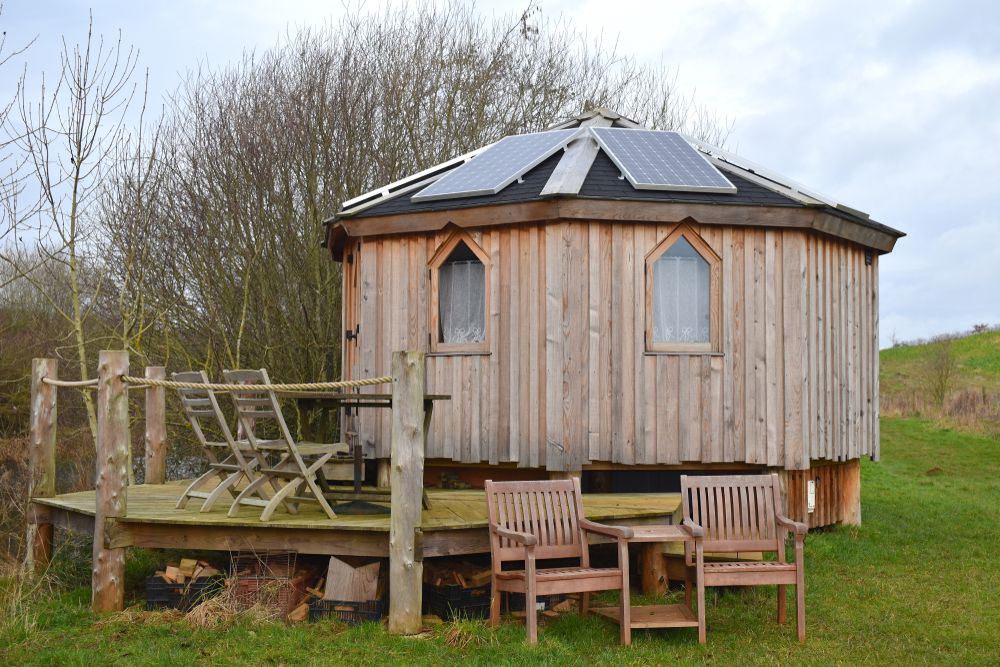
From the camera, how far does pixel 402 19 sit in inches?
700

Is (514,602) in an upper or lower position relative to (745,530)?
lower

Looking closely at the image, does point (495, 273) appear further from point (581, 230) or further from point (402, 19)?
point (402, 19)

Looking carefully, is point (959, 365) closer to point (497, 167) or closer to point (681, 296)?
point (681, 296)

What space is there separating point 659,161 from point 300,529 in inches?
204

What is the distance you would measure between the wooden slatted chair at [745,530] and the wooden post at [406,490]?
1.74 metres

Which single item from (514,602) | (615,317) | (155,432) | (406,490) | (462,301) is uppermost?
(462,301)

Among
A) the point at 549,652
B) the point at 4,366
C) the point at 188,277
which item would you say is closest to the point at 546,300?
the point at 549,652

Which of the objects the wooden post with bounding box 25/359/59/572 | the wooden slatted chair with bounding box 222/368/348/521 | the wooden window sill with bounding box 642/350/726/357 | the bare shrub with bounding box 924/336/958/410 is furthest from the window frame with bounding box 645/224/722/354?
the bare shrub with bounding box 924/336/958/410

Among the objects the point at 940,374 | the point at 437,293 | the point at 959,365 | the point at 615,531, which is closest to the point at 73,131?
the point at 437,293

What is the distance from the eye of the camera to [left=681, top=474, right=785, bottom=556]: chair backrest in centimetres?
642

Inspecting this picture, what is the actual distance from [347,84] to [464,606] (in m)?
11.9

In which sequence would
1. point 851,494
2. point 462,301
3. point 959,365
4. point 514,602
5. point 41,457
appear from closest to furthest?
point 514,602 < point 41,457 < point 462,301 < point 851,494 < point 959,365

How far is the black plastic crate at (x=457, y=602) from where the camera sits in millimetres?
6516

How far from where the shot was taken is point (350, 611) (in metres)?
6.38
